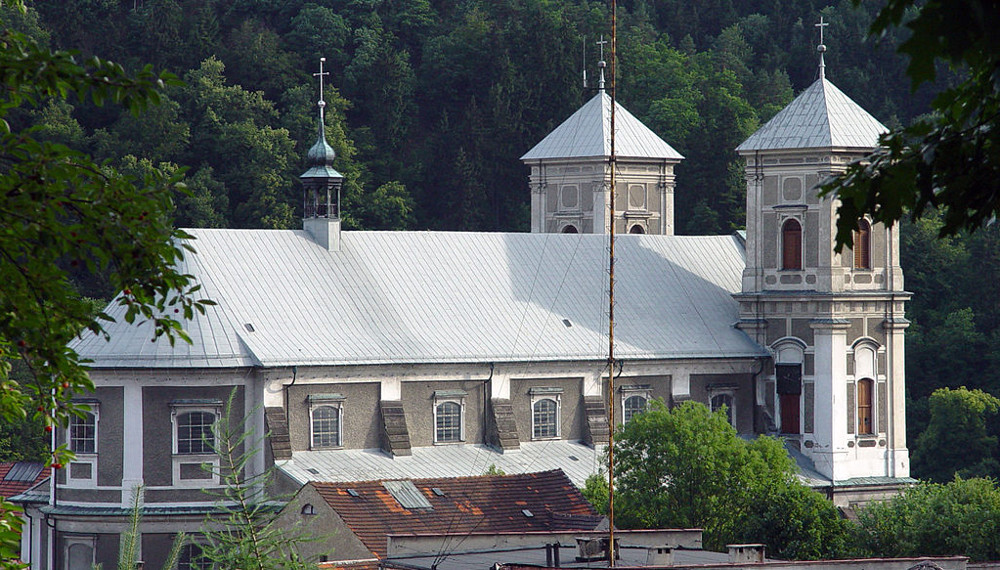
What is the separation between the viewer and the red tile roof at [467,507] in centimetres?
3338

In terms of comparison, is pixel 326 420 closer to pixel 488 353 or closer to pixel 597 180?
pixel 488 353

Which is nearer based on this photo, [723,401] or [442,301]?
[442,301]

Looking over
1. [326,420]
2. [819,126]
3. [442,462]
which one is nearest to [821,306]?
[819,126]

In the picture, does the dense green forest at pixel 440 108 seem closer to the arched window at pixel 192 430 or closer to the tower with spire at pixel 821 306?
the tower with spire at pixel 821 306

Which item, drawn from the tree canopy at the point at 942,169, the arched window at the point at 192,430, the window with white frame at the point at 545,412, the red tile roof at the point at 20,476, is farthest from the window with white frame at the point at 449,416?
the tree canopy at the point at 942,169

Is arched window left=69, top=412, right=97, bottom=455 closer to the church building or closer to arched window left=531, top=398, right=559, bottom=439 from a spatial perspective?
the church building

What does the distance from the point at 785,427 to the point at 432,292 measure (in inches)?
415

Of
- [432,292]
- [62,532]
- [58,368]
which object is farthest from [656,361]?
[58,368]

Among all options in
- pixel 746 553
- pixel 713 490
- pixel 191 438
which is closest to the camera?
pixel 746 553

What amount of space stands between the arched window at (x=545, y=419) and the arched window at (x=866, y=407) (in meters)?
8.62

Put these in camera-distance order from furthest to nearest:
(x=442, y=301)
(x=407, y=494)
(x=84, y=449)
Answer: (x=442, y=301) < (x=84, y=449) < (x=407, y=494)

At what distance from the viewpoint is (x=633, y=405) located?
158 ft

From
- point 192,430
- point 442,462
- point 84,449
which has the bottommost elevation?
point 442,462

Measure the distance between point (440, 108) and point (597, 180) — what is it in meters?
33.7
